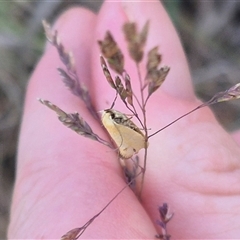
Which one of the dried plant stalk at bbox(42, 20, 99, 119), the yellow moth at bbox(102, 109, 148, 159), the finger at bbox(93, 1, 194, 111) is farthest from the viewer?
the finger at bbox(93, 1, 194, 111)

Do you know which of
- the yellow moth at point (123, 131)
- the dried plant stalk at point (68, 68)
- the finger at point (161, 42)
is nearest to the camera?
the yellow moth at point (123, 131)

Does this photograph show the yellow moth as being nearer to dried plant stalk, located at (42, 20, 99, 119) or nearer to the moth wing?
the moth wing

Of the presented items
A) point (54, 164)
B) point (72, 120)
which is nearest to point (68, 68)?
point (54, 164)

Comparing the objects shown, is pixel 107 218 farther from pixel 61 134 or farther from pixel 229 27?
pixel 229 27

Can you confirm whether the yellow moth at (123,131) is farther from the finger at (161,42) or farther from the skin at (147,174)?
the finger at (161,42)

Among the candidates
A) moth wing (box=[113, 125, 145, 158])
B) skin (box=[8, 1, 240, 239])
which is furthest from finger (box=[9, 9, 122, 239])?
moth wing (box=[113, 125, 145, 158])

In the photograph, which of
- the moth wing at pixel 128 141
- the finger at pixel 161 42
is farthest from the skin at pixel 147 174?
the moth wing at pixel 128 141

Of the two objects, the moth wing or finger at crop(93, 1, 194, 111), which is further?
finger at crop(93, 1, 194, 111)
